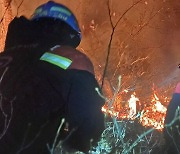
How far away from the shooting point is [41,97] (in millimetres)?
1345

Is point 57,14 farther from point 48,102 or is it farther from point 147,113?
point 147,113

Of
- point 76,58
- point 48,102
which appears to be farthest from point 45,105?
point 76,58

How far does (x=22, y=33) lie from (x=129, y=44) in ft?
39.4

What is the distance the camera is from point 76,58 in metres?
1.42

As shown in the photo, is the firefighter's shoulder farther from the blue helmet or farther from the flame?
the flame

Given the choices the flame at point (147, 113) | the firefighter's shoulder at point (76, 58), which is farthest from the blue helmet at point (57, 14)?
the flame at point (147, 113)

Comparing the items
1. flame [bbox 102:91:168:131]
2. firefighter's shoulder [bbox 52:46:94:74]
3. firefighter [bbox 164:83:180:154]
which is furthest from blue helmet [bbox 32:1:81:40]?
flame [bbox 102:91:168:131]

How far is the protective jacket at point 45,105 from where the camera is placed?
1.34 meters

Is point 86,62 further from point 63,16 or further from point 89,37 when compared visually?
point 89,37

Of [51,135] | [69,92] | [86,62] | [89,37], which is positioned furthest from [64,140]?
[89,37]

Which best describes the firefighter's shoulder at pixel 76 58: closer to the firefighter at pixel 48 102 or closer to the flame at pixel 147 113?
the firefighter at pixel 48 102

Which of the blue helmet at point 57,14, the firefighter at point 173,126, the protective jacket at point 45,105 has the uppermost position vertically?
the blue helmet at point 57,14

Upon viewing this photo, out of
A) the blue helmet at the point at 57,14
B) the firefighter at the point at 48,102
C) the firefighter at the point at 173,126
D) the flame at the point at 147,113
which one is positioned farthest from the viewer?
the flame at the point at 147,113

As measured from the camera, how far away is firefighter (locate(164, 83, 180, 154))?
2357mm
